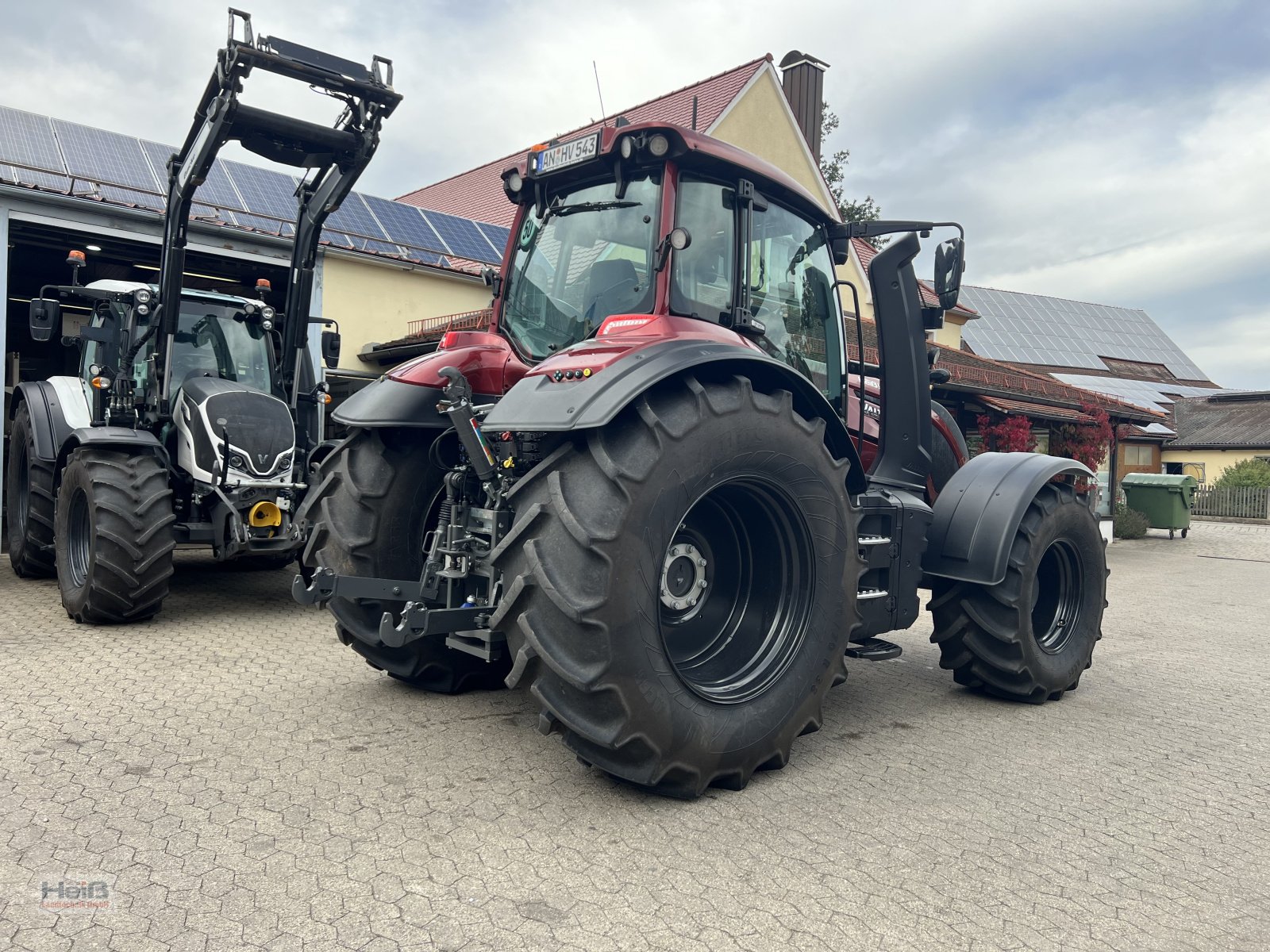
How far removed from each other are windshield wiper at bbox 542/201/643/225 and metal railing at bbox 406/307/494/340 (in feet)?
29.6

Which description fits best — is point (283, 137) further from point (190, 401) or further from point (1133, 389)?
point (1133, 389)

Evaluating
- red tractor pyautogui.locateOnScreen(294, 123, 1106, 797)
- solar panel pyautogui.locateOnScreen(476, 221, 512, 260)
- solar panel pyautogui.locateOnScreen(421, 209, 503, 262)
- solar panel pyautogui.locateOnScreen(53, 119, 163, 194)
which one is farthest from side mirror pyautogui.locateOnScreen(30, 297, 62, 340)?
solar panel pyautogui.locateOnScreen(476, 221, 512, 260)

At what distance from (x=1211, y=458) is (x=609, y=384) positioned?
3862cm

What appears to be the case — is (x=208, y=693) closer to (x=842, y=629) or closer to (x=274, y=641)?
(x=274, y=641)

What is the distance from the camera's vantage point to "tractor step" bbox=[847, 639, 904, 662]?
4137 mm

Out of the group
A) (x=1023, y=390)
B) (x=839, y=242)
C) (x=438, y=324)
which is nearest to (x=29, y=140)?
(x=438, y=324)

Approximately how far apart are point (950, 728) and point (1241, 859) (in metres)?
1.42

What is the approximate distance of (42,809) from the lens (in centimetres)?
300

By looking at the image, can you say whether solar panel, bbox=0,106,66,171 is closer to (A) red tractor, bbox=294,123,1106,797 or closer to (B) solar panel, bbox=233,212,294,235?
(B) solar panel, bbox=233,212,294,235

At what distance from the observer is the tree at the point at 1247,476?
2856cm

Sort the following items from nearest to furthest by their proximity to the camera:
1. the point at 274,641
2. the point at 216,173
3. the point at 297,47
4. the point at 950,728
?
the point at 950,728, the point at 274,641, the point at 297,47, the point at 216,173

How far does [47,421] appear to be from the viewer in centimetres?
766

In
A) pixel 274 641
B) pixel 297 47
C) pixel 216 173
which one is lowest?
pixel 274 641

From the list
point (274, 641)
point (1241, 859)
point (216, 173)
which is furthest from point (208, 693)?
point (216, 173)
